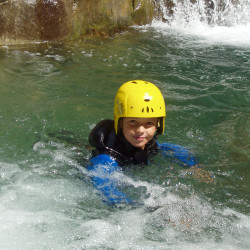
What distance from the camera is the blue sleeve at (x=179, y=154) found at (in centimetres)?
435

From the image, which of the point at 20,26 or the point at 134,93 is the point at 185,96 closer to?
the point at 134,93

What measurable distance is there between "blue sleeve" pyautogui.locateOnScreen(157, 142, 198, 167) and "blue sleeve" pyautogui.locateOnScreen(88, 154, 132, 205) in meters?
0.77

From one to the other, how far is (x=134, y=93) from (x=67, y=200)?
1293mm

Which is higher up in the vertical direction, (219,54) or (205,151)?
(219,54)

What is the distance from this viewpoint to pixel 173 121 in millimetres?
5441

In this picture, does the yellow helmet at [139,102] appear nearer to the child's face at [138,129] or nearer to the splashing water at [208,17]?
the child's face at [138,129]

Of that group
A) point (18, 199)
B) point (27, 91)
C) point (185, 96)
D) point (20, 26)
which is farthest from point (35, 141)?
point (20, 26)

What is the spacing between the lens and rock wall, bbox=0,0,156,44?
8258mm

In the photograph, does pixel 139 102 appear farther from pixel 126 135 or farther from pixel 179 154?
pixel 179 154

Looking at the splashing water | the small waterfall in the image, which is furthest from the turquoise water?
the small waterfall

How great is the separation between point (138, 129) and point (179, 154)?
89 cm

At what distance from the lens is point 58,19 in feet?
28.3

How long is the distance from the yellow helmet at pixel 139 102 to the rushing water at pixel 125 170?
0.69 m

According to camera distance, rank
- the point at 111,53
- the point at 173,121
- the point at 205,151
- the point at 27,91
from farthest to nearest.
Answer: the point at 111,53, the point at 27,91, the point at 173,121, the point at 205,151
